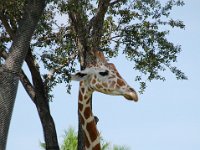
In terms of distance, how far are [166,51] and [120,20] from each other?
1.56 m

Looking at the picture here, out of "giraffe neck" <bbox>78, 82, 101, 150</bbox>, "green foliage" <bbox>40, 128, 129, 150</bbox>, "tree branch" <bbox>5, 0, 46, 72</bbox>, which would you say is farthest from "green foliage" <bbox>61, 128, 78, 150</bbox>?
"giraffe neck" <bbox>78, 82, 101, 150</bbox>

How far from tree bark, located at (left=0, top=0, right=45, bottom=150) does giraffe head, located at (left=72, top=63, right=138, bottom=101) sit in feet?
6.41

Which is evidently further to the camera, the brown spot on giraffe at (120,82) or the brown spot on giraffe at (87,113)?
the brown spot on giraffe at (87,113)

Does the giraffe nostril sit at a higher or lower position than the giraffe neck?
higher

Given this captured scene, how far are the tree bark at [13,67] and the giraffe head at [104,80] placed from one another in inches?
76.9

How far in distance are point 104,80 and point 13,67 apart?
2587 millimetres

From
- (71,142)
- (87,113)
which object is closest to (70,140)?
(71,142)

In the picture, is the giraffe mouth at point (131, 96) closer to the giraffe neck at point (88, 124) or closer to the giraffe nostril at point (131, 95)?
the giraffe nostril at point (131, 95)

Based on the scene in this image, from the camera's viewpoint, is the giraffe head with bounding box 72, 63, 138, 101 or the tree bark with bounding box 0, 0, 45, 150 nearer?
the giraffe head with bounding box 72, 63, 138, 101

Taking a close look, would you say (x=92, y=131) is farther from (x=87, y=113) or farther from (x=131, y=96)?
(x=131, y=96)

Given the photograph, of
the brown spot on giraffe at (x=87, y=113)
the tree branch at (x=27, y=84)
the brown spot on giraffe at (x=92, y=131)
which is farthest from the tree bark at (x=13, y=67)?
the tree branch at (x=27, y=84)

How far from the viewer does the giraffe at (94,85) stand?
811 cm

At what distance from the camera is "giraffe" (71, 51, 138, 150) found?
8109 mm

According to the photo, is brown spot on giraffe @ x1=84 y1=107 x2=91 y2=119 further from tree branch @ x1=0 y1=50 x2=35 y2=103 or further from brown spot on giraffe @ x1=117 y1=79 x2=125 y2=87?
tree branch @ x1=0 y1=50 x2=35 y2=103
